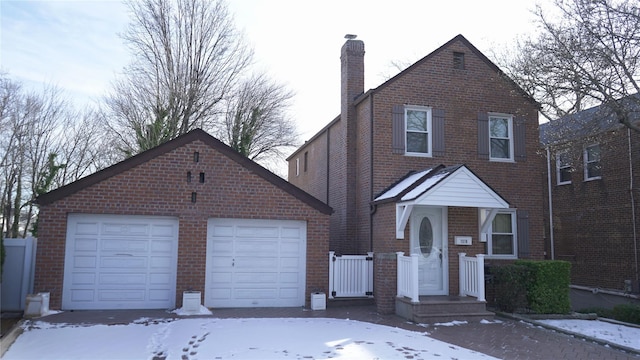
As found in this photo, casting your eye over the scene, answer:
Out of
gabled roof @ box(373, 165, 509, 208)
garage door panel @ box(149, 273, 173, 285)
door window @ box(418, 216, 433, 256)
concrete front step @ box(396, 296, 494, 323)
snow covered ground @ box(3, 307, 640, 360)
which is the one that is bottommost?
snow covered ground @ box(3, 307, 640, 360)

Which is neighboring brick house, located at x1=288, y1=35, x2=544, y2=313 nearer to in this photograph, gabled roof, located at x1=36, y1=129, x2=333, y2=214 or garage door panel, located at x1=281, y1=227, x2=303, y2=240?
garage door panel, located at x1=281, y1=227, x2=303, y2=240

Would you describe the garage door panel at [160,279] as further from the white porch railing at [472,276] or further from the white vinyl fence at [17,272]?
the white porch railing at [472,276]

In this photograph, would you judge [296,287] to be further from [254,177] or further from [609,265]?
[609,265]

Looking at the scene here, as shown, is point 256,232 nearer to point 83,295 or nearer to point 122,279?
point 122,279

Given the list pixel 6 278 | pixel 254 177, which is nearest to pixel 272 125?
pixel 254 177

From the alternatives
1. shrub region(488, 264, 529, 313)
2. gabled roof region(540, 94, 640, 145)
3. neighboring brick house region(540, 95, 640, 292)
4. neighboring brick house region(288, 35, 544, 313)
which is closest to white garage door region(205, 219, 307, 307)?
neighboring brick house region(288, 35, 544, 313)

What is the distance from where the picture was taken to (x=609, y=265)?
723 inches

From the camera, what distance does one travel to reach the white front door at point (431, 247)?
504 inches

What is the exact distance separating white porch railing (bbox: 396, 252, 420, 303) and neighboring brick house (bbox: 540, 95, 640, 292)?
648 cm

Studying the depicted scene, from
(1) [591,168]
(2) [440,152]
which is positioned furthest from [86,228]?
(1) [591,168]

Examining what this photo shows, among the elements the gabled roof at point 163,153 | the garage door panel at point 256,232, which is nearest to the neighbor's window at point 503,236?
the gabled roof at point 163,153

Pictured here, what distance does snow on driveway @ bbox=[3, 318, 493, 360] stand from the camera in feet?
25.1

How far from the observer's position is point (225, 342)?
843cm

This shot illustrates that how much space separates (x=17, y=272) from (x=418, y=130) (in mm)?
11030
